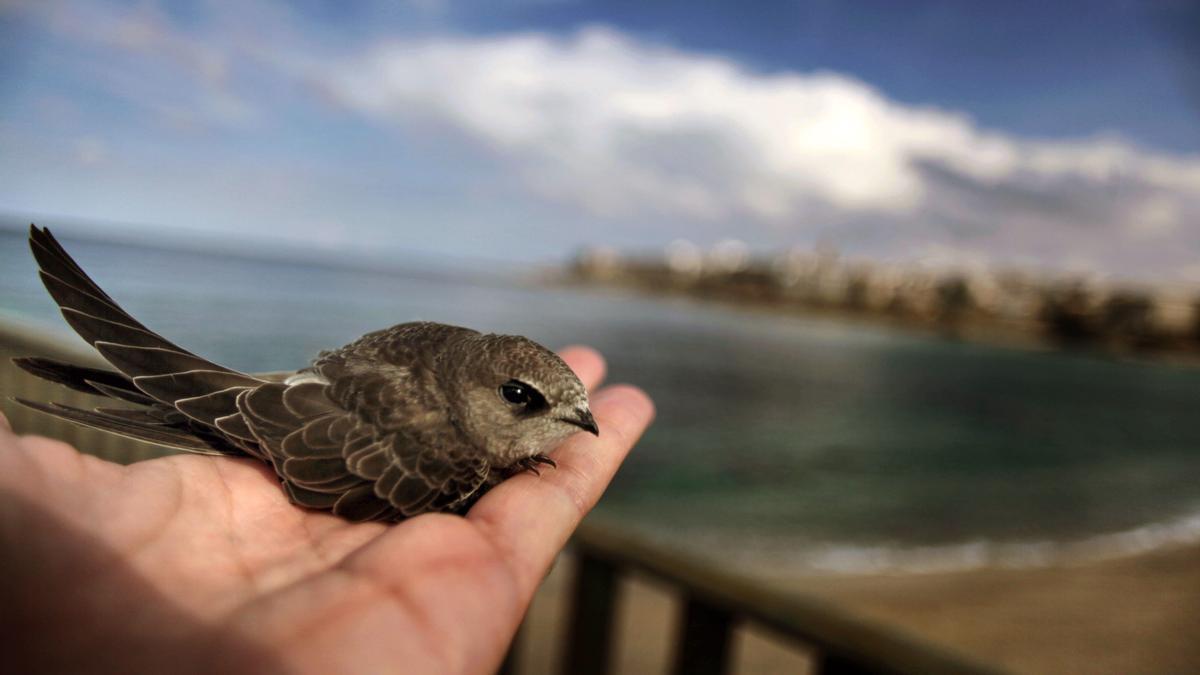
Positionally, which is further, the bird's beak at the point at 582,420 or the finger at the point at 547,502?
the bird's beak at the point at 582,420

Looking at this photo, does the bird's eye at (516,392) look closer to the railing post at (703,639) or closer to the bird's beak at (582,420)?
the bird's beak at (582,420)

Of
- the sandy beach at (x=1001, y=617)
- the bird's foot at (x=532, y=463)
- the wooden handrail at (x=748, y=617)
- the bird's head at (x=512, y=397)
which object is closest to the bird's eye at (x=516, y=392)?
the bird's head at (x=512, y=397)

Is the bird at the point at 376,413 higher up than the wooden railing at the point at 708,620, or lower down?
higher up

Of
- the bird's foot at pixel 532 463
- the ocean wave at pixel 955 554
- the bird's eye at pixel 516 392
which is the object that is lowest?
the ocean wave at pixel 955 554

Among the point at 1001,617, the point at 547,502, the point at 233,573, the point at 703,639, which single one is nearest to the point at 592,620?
the point at 703,639

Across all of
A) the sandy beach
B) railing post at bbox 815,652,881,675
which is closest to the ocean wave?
the sandy beach

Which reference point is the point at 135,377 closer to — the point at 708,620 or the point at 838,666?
the point at 708,620
